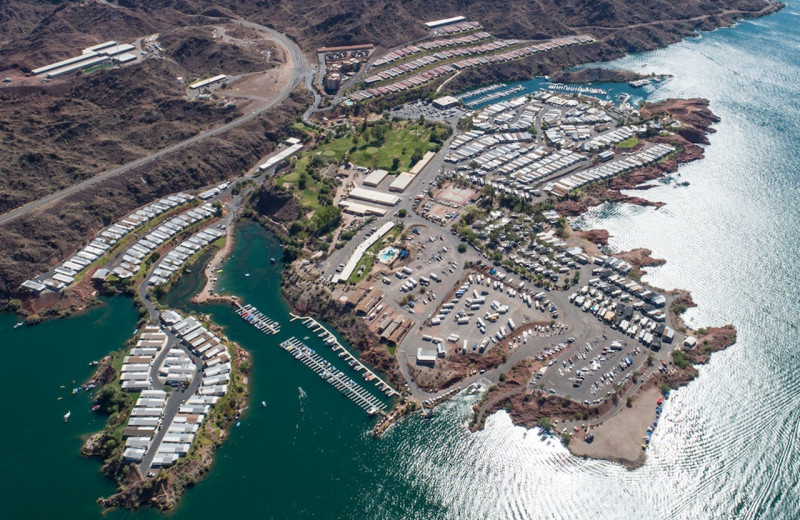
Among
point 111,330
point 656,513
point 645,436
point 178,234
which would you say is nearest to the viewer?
point 656,513

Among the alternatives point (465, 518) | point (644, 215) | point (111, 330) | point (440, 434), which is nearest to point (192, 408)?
point (111, 330)

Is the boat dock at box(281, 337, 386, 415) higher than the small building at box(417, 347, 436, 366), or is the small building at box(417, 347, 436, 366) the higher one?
the small building at box(417, 347, 436, 366)

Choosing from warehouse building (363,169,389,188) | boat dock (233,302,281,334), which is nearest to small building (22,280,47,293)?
boat dock (233,302,281,334)

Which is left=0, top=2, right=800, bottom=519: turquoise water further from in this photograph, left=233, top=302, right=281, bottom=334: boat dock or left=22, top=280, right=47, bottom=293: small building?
left=22, top=280, right=47, bottom=293: small building

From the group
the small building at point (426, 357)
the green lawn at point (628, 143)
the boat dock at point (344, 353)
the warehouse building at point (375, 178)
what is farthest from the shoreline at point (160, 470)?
the green lawn at point (628, 143)

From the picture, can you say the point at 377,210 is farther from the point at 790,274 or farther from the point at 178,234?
the point at 790,274
